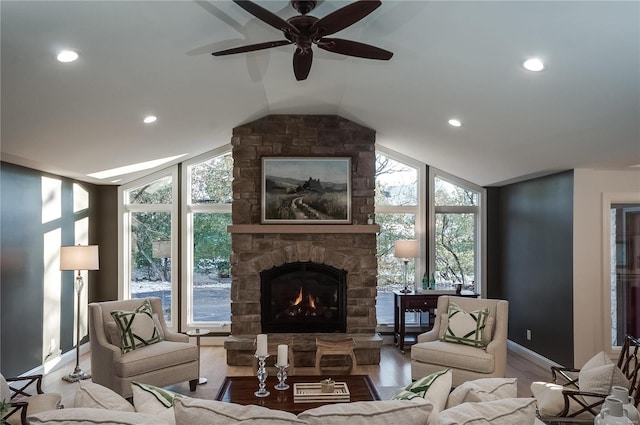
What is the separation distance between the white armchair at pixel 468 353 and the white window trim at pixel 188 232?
3.30m

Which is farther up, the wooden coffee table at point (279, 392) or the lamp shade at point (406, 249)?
the lamp shade at point (406, 249)

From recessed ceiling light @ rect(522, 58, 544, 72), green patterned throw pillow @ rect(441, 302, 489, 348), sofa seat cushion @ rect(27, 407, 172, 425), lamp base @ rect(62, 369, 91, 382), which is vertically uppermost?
recessed ceiling light @ rect(522, 58, 544, 72)

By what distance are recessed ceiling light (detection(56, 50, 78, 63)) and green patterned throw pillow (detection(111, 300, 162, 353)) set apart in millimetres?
2486

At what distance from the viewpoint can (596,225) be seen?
17.5ft

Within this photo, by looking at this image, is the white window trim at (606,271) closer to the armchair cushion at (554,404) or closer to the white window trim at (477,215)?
the white window trim at (477,215)

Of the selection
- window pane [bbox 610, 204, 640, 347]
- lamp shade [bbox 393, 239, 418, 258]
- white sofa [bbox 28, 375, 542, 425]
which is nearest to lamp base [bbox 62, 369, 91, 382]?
white sofa [bbox 28, 375, 542, 425]

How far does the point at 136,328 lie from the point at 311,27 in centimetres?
336

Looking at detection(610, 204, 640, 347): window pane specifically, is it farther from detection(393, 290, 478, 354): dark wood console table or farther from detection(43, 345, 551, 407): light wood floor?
detection(393, 290, 478, 354): dark wood console table

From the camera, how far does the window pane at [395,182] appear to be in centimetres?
736

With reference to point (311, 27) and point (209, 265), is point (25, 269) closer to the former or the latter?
point (209, 265)

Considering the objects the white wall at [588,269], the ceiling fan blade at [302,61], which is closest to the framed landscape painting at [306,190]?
the white wall at [588,269]

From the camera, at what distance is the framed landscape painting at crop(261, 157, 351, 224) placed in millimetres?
6234

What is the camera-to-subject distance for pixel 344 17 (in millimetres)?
2586

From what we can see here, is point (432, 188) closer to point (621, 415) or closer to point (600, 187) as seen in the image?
point (600, 187)
